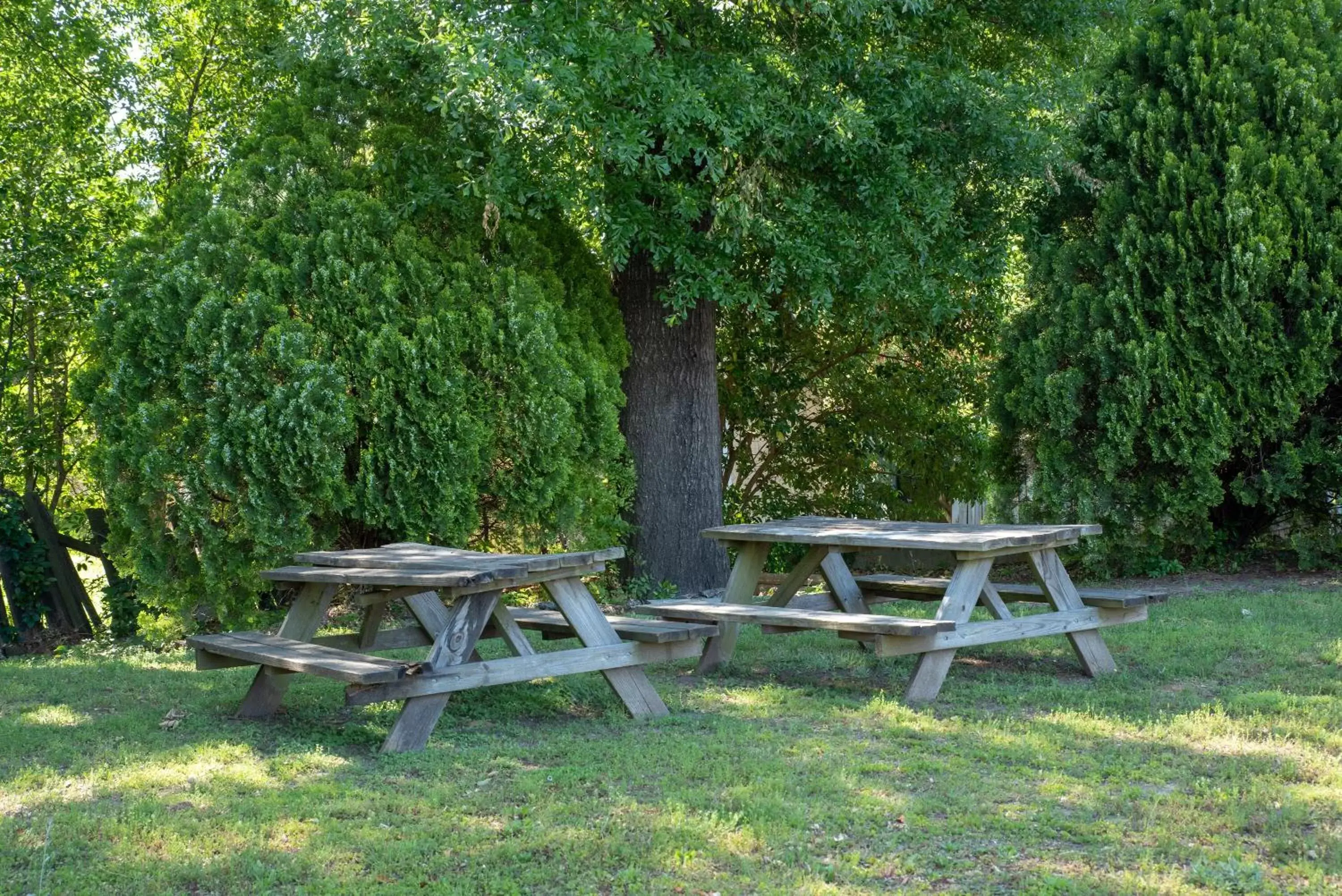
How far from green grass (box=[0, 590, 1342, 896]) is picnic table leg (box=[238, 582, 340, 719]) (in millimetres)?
170

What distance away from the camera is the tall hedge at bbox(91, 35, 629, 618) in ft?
28.0

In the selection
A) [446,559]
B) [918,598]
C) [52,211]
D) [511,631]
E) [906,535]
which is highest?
[52,211]

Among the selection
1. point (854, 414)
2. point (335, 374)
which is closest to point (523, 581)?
point (335, 374)

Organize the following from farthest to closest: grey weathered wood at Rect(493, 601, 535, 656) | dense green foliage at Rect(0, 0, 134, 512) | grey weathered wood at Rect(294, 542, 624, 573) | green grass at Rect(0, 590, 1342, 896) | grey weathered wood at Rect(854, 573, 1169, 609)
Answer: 1. dense green foliage at Rect(0, 0, 134, 512)
2. grey weathered wood at Rect(854, 573, 1169, 609)
3. grey weathered wood at Rect(493, 601, 535, 656)
4. grey weathered wood at Rect(294, 542, 624, 573)
5. green grass at Rect(0, 590, 1342, 896)

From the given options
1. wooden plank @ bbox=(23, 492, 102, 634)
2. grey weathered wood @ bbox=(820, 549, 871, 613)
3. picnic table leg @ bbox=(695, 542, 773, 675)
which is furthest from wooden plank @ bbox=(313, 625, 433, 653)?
wooden plank @ bbox=(23, 492, 102, 634)

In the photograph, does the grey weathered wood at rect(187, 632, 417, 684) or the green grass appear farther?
the grey weathered wood at rect(187, 632, 417, 684)

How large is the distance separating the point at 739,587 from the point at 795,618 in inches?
44.0

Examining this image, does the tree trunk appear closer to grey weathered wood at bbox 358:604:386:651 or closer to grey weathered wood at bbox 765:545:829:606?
grey weathered wood at bbox 765:545:829:606

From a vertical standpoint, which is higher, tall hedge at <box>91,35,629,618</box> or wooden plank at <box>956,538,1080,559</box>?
tall hedge at <box>91,35,629,618</box>

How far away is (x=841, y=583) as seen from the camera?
778 cm

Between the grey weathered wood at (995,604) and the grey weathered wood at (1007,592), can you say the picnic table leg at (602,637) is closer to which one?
the grey weathered wood at (1007,592)

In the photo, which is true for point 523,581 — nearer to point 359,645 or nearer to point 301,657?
point 301,657

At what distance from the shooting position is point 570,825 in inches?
169

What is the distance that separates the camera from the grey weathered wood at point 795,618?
6.16m
